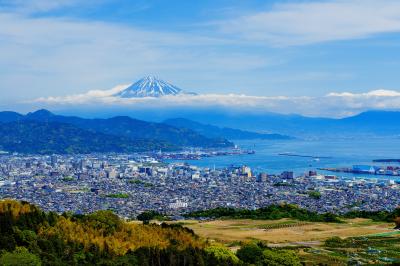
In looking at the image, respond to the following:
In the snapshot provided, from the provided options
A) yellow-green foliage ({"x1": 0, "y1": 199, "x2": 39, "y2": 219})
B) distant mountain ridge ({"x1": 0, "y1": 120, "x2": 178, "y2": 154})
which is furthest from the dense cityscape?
distant mountain ridge ({"x1": 0, "y1": 120, "x2": 178, "y2": 154})

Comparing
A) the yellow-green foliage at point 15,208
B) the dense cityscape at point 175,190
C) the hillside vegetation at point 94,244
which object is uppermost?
the yellow-green foliage at point 15,208

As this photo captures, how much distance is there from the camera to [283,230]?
3077 cm

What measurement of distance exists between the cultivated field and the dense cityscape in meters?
7.14

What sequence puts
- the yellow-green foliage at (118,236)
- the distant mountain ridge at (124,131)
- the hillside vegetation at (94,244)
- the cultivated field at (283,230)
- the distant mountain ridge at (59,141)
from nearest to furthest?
the hillside vegetation at (94,244), the yellow-green foliage at (118,236), the cultivated field at (283,230), the distant mountain ridge at (59,141), the distant mountain ridge at (124,131)

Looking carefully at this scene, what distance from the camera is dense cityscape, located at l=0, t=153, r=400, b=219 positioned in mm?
48094

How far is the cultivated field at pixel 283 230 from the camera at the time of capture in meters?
27.7

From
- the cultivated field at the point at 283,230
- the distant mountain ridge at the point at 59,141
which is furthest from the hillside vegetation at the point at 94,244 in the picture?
the distant mountain ridge at the point at 59,141

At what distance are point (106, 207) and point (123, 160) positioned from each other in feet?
201

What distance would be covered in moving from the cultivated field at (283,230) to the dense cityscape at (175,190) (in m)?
7.14

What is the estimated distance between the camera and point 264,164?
102188mm

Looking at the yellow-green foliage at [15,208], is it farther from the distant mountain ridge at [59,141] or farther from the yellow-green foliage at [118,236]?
the distant mountain ridge at [59,141]

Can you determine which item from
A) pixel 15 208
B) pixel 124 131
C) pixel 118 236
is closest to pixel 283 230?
pixel 118 236

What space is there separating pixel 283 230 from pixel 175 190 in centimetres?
3139

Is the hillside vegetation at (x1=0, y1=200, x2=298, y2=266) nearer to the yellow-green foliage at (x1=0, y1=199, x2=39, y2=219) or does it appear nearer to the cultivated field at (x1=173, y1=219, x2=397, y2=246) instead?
the yellow-green foliage at (x1=0, y1=199, x2=39, y2=219)
